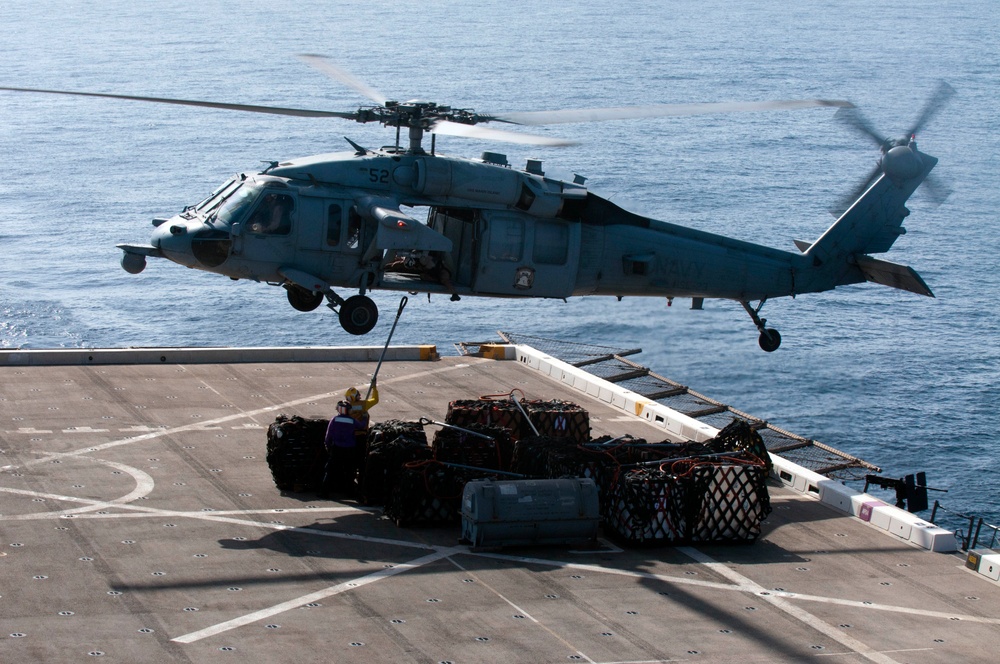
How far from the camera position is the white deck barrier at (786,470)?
23.7m

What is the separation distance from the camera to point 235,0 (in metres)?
164

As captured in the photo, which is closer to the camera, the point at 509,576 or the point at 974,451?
the point at 509,576

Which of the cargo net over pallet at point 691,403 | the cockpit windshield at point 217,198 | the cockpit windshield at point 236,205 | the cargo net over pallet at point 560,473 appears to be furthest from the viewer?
the cargo net over pallet at point 691,403

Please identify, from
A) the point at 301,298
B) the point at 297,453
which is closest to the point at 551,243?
the point at 301,298

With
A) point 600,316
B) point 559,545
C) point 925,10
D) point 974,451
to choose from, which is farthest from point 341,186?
point 925,10

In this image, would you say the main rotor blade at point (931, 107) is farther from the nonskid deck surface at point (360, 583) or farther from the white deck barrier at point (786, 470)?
the nonskid deck surface at point (360, 583)

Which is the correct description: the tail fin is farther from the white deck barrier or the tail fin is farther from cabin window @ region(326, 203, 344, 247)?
cabin window @ region(326, 203, 344, 247)

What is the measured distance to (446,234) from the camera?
80.9 feet

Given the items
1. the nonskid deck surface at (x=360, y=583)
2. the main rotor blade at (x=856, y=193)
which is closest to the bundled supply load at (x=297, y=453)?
the nonskid deck surface at (x=360, y=583)

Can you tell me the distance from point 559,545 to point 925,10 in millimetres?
166805

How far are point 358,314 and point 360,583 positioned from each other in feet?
18.5

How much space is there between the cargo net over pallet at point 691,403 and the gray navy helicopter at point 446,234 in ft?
14.5

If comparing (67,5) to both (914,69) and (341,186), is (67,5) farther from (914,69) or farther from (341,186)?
(341,186)

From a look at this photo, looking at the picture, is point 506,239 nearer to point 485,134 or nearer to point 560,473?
point 485,134
